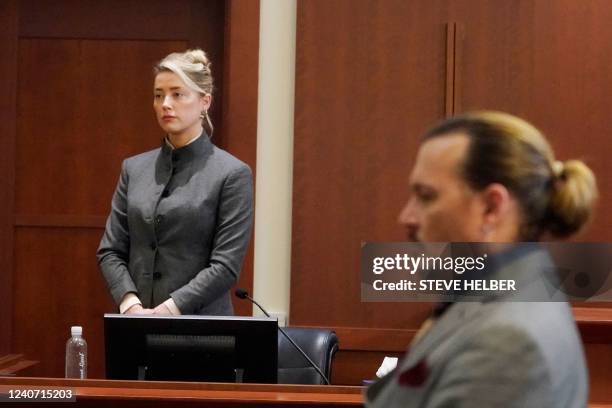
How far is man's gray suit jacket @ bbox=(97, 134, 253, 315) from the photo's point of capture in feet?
10.1

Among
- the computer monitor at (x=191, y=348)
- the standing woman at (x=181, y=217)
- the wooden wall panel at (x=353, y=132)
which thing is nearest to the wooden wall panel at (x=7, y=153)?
the wooden wall panel at (x=353, y=132)

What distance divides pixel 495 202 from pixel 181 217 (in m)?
2.07

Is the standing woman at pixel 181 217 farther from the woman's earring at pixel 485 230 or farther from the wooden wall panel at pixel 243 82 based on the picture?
the woman's earring at pixel 485 230

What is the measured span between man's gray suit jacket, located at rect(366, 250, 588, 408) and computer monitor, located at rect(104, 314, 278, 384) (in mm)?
1295

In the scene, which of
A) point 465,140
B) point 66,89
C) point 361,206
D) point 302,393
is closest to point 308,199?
point 361,206

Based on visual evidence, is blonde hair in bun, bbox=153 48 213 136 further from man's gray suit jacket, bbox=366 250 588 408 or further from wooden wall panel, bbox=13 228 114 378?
Result: man's gray suit jacket, bbox=366 250 588 408

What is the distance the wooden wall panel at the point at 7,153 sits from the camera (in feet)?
15.3

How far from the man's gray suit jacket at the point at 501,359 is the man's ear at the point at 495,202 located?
0.05m

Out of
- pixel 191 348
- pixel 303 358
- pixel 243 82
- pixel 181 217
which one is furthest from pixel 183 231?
pixel 243 82

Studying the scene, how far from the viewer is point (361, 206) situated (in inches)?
176

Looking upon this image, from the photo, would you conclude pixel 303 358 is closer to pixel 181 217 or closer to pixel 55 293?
pixel 181 217

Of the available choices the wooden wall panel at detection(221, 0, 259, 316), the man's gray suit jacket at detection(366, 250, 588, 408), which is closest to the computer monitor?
the man's gray suit jacket at detection(366, 250, 588, 408)

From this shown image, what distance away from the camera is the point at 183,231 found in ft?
10.2

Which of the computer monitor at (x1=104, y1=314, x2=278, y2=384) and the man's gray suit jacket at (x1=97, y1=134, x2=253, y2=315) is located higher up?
the man's gray suit jacket at (x1=97, y1=134, x2=253, y2=315)
